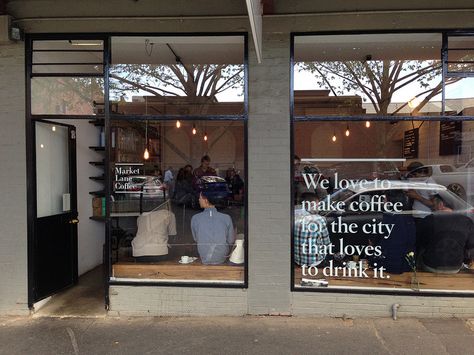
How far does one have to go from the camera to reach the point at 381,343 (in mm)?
4148

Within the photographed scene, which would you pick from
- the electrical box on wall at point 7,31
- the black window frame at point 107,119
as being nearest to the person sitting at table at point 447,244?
the black window frame at point 107,119

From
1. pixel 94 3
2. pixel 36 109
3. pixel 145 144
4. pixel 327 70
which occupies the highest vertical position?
pixel 94 3

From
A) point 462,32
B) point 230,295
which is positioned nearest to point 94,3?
point 230,295

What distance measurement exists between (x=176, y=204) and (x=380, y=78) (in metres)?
3.25

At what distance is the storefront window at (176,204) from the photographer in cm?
511

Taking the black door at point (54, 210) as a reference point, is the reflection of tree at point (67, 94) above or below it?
above

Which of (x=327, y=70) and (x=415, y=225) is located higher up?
(x=327, y=70)

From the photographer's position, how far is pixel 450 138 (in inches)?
223

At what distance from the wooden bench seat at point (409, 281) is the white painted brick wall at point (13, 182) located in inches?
132

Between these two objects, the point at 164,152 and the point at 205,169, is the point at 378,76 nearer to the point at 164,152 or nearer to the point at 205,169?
the point at 205,169

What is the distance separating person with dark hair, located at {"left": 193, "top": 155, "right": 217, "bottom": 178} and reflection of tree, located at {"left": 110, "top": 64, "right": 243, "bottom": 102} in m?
1.09

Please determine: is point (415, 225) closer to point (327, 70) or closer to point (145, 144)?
point (327, 70)

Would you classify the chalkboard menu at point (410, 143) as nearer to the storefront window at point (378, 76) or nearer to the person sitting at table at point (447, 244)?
the storefront window at point (378, 76)

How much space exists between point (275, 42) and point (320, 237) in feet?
7.87
